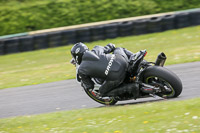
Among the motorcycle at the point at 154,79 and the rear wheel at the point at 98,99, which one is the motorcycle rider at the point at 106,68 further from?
the rear wheel at the point at 98,99

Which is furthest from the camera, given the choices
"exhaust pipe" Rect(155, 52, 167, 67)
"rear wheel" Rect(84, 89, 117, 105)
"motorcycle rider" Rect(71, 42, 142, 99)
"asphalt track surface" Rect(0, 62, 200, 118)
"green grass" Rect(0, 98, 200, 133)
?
"asphalt track surface" Rect(0, 62, 200, 118)

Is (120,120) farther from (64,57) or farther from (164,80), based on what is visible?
(64,57)

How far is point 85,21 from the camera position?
20.8 m

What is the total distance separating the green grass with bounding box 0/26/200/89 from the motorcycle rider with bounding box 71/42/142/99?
4013mm

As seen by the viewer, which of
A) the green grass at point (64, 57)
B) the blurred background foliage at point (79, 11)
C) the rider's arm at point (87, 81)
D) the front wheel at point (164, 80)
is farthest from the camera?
the blurred background foliage at point (79, 11)

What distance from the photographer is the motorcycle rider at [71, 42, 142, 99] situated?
6809 millimetres

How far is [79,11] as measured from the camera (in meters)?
21.0

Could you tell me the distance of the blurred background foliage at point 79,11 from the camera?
20.7 m

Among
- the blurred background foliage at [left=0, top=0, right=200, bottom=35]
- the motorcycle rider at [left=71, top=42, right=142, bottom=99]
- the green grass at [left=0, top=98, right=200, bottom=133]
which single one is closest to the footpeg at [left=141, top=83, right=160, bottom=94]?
the motorcycle rider at [left=71, top=42, right=142, bottom=99]

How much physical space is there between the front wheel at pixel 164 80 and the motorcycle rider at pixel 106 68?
308mm

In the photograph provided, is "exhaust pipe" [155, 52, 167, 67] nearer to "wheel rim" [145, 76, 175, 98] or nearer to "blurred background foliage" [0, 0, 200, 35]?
"wheel rim" [145, 76, 175, 98]

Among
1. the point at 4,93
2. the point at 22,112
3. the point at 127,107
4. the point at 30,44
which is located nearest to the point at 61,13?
the point at 30,44

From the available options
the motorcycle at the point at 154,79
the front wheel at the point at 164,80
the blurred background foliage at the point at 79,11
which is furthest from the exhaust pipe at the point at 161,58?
the blurred background foliage at the point at 79,11

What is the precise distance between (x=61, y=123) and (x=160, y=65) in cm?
206
